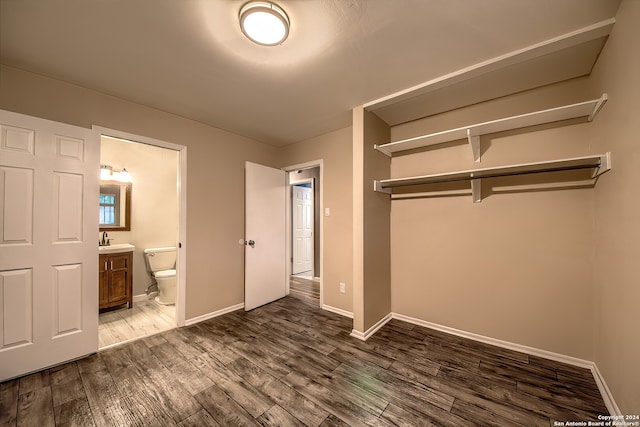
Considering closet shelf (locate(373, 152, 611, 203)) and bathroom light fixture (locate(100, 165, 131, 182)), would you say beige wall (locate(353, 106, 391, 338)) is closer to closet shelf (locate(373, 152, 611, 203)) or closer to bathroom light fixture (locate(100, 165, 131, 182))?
closet shelf (locate(373, 152, 611, 203))

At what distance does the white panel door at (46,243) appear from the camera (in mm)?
1789

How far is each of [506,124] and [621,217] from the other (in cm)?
103

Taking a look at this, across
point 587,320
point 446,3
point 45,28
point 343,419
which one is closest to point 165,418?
point 343,419

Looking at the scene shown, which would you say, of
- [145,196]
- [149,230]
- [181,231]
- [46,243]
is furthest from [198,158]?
[149,230]

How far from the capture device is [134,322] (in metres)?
2.85

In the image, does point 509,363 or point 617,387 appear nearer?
point 617,387

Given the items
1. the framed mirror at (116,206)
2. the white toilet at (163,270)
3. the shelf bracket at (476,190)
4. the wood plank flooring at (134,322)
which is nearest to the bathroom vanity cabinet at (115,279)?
the wood plank flooring at (134,322)

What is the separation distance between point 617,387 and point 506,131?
202cm

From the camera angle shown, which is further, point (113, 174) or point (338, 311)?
point (113, 174)

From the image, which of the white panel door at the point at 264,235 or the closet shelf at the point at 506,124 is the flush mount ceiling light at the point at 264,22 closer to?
the closet shelf at the point at 506,124

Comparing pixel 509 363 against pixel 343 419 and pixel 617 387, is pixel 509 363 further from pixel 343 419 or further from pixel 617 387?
pixel 343 419

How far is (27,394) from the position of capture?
1646 mm

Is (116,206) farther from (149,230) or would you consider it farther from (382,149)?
(382,149)

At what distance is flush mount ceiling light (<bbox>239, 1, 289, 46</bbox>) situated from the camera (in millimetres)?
1331
